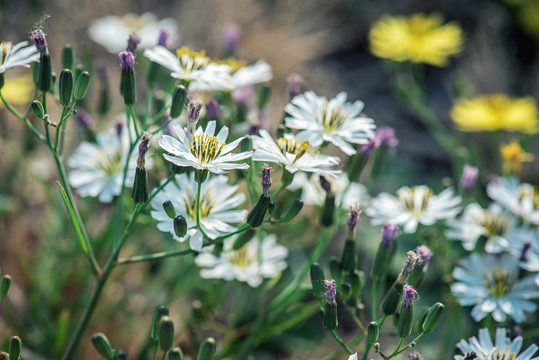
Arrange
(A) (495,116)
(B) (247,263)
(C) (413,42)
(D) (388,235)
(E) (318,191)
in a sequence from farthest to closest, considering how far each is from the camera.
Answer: (C) (413,42) → (A) (495,116) → (B) (247,263) → (E) (318,191) → (D) (388,235)

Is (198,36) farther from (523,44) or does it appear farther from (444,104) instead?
(523,44)

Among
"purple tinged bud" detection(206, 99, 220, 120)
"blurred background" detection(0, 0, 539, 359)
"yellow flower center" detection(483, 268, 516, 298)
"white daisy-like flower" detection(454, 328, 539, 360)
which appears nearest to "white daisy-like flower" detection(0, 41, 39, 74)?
"blurred background" detection(0, 0, 539, 359)

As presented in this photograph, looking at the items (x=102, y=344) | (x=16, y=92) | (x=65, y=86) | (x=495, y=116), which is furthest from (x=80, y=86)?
(x=495, y=116)

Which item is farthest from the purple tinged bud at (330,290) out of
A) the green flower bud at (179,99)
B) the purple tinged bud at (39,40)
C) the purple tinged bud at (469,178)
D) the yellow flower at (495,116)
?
the yellow flower at (495,116)

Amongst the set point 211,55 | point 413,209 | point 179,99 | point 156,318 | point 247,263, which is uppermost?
point 179,99

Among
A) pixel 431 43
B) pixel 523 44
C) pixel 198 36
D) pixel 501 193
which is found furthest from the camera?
pixel 523 44

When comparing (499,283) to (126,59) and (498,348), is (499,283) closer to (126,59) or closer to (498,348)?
(498,348)

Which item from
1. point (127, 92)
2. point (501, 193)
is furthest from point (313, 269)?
point (501, 193)

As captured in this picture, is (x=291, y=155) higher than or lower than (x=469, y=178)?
higher
